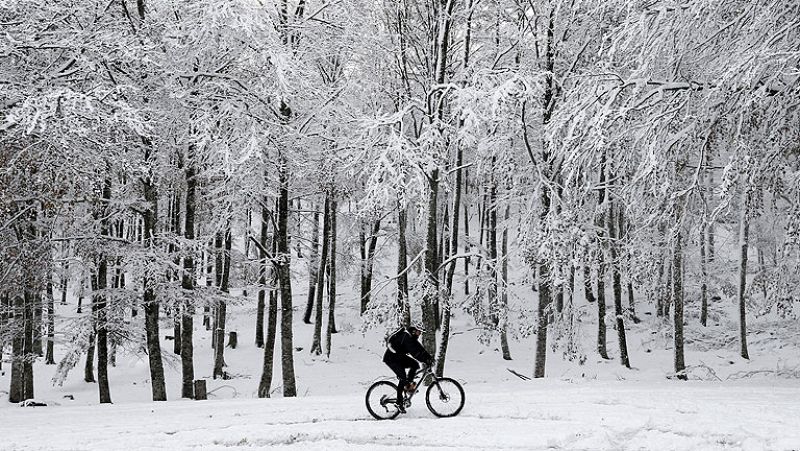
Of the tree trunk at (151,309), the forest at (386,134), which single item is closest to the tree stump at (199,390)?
the forest at (386,134)

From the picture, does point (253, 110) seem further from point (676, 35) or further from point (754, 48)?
point (754, 48)

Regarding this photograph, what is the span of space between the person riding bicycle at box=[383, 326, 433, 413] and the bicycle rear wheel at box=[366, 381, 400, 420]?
0.48 feet

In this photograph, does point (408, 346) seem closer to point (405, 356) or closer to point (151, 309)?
point (405, 356)

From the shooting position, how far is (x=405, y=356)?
9.41 metres

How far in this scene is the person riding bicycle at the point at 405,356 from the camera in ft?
30.5

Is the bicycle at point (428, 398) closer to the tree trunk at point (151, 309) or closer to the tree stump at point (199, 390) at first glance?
the tree trunk at point (151, 309)

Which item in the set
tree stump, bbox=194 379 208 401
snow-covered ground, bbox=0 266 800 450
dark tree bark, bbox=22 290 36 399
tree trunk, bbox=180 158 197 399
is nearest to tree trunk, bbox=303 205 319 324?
tree trunk, bbox=180 158 197 399

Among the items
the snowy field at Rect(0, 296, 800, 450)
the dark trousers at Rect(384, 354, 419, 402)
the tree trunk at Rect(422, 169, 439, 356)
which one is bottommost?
the snowy field at Rect(0, 296, 800, 450)

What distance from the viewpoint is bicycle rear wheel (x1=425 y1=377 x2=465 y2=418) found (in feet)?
31.0

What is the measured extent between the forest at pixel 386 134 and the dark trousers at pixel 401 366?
3.07 meters

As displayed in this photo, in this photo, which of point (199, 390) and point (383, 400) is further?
point (199, 390)

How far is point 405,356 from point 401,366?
0.17m

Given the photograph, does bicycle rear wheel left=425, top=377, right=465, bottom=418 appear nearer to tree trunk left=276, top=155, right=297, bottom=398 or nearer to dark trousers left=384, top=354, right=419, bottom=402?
dark trousers left=384, top=354, right=419, bottom=402

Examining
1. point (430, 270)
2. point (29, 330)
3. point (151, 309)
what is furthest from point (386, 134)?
point (29, 330)
